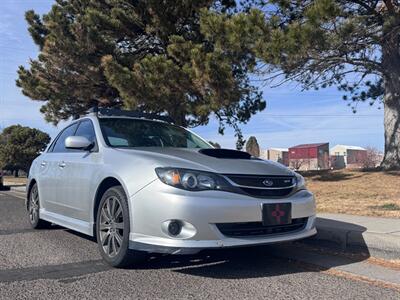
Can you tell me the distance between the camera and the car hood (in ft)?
15.3

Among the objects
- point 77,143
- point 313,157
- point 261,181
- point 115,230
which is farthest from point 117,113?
point 313,157

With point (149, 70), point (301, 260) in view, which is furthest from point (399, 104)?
point (301, 260)

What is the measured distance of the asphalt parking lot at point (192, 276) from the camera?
4.18 m

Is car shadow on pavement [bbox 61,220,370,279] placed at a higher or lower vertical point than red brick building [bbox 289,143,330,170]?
lower

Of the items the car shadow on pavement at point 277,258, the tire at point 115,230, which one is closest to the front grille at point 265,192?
the car shadow on pavement at point 277,258

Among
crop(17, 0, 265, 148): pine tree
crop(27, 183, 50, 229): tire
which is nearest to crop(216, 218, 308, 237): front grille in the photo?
crop(27, 183, 50, 229): tire

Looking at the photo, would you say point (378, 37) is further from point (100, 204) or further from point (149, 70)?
point (100, 204)

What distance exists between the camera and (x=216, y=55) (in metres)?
13.0

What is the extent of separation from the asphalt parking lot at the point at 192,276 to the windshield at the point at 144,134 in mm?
1342

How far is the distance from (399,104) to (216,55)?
247 inches

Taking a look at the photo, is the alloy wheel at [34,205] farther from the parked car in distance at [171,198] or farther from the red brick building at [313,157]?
the red brick building at [313,157]

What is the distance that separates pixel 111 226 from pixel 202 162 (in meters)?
1.16

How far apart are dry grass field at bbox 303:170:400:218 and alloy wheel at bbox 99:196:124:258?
447cm

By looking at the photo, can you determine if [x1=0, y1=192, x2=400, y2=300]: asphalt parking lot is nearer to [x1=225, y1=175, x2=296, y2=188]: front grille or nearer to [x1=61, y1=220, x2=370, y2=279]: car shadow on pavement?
[x1=61, y1=220, x2=370, y2=279]: car shadow on pavement
